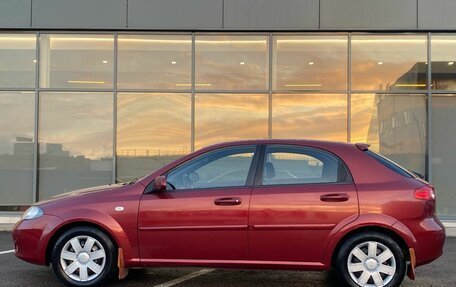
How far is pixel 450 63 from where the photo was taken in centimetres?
1075

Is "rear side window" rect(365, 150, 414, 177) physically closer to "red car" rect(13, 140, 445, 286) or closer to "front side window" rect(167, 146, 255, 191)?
"red car" rect(13, 140, 445, 286)

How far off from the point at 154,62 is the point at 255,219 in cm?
658

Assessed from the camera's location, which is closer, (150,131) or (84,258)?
(84,258)

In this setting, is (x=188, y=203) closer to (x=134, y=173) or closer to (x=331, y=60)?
(x=134, y=173)

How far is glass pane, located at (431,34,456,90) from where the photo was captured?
10742 millimetres

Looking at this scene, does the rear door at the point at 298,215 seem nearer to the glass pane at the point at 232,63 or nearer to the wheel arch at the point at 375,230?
the wheel arch at the point at 375,230

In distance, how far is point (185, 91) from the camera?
35.8ft

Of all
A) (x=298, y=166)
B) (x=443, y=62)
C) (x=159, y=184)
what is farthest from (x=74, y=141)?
(x=443, y=62)

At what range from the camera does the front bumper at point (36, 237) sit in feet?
17.5

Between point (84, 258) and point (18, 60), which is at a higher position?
point (18, 60)

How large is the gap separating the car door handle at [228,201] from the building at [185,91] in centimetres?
569

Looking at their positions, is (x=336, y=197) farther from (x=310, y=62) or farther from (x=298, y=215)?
(x=310, y=62)

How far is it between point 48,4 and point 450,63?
8235 mm

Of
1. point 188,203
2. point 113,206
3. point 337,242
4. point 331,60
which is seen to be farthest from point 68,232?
point 331,60
